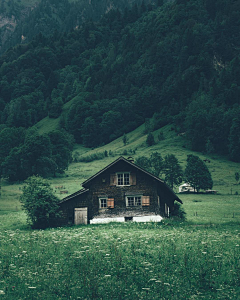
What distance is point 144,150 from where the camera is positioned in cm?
15125

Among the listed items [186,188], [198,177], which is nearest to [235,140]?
[186,188]

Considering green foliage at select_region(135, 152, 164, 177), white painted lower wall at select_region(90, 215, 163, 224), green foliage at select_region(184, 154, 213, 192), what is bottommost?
white painted lower wall at select_region(90, 215, 163, 224)

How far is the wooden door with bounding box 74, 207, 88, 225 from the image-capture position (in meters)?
44.2

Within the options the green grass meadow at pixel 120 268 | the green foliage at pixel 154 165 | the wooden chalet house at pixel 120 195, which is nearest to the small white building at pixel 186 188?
the green foliage at pixel 154 165

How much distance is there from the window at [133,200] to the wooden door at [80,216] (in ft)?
16.6

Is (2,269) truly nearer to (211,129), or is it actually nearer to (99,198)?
(99,198)

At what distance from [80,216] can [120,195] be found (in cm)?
520

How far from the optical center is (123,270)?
19031 mm

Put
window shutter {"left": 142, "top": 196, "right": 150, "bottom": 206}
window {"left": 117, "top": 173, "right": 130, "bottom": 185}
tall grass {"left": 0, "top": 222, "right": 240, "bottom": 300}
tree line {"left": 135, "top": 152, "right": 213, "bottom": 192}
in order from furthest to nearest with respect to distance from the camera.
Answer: tree line {"left": 135, "top": 152, "right": 213, "bottom": 192} → window {"left": 117, "top": 173, "right": 130, "bottom": 185} → window shutter {"left": 142, "top": 196, "right": 150, "bottom": 206} → tall grass {"left": 0, "top": 222, "right": 240, "bottom": 300}

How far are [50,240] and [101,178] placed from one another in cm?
1866

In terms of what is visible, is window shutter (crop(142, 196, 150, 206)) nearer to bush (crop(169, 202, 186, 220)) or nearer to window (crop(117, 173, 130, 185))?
window (crop(117, 173, 130, 185))

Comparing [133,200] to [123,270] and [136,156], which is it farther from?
[136,156]

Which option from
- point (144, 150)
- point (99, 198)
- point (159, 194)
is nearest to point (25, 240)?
point (99, 198)

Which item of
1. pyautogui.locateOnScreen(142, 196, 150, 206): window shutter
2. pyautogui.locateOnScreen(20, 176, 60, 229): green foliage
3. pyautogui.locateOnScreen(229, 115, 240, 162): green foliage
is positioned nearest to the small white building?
pyautogui.locateOnScreen(229, 115, 240, 162): green foliage
